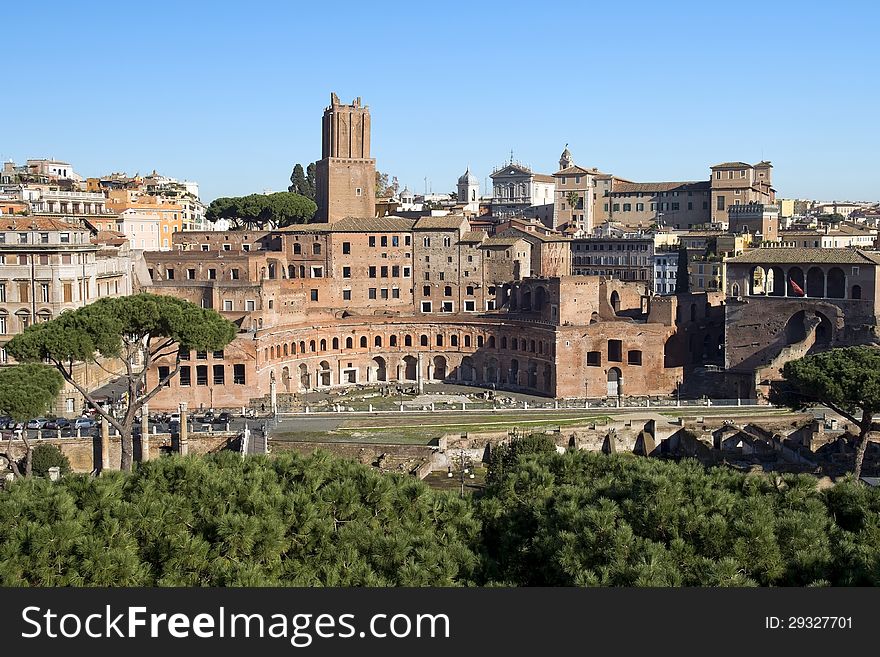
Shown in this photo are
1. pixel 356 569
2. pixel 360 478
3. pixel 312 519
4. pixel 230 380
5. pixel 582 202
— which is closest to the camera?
pixel 356 569

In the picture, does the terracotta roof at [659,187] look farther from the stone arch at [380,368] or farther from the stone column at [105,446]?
the stone column at [105,446]

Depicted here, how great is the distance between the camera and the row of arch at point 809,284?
2266 inches

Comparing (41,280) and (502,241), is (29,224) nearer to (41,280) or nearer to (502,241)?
(41,280)

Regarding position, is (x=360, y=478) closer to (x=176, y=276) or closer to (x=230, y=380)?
(x=230, y=380)

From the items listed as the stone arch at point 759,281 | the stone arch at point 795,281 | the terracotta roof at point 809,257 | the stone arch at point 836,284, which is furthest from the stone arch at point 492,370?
the stone arch at point 836,284

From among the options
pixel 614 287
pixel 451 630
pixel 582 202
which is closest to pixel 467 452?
pixel 614 287

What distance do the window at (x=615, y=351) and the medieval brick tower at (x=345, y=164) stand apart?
20341 mm

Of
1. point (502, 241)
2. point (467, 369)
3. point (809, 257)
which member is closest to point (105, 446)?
point (467, 369)

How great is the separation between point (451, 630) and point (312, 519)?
7435 millimetres

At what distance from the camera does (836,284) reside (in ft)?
193

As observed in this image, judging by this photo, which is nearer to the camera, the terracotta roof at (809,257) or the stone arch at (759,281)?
the terracotta roof at (809,257)

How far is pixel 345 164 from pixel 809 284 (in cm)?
3001

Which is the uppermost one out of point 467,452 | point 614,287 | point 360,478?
point 614,287

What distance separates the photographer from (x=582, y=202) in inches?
3506
